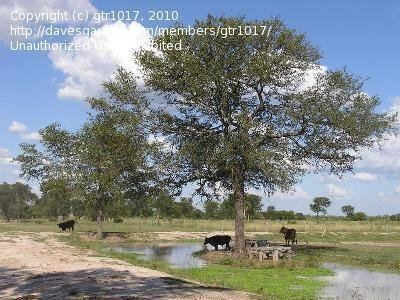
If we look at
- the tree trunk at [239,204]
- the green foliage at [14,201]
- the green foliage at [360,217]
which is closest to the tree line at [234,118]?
the tree trunk at [239,204]

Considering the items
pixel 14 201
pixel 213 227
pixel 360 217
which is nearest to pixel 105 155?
pixel 213 227

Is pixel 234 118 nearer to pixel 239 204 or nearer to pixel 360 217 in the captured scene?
pixel 239 204

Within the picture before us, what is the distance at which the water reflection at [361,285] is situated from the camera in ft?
72.1

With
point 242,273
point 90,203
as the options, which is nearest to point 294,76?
point 242,273

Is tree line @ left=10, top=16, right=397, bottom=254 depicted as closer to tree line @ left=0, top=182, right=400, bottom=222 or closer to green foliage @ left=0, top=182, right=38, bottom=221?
tree line @ left=0, top=182, right=400, bottom=222

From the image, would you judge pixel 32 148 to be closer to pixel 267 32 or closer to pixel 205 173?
pixel 205 173

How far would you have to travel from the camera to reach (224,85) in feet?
118

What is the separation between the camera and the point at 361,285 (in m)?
25.3

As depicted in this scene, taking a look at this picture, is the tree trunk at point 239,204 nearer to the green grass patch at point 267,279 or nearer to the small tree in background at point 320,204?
the green grass patch at point 267,279

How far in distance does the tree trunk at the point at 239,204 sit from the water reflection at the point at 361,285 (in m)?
7.44

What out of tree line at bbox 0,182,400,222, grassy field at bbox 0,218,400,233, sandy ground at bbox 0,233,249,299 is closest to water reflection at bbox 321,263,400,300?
sandy ground at bbox 0,233,249,299

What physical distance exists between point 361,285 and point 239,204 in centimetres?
1452

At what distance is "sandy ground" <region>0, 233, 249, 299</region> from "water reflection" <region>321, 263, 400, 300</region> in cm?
554

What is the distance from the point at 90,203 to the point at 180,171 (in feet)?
72.7
